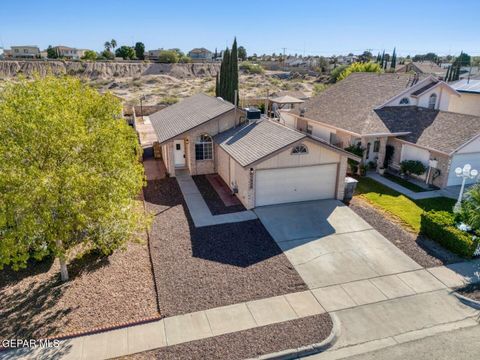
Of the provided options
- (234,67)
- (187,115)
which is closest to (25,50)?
(234,67)

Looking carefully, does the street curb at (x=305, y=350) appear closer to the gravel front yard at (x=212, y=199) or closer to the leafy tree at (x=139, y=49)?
the gravel front yard at (x=212, y=199)

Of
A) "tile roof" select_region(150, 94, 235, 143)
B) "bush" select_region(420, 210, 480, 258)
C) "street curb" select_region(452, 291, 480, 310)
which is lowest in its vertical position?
"street curb" select_region(452, 291, 480, 310)

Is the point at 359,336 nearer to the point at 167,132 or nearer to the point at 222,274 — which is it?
the point at 222,274

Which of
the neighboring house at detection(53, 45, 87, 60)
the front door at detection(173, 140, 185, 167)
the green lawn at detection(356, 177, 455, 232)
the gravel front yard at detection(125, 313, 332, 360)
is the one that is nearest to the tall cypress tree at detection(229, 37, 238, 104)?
the front door at detection(173, 140, 185, 167)

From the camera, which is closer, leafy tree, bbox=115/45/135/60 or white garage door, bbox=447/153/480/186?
white garage door, bbox=447/153/480/186

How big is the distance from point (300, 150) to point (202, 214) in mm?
5967

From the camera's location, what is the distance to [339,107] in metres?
28.1

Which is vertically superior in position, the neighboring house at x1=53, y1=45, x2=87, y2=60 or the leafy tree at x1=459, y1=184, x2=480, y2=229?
the neighboring house at x1=53, y1=45, x2=87, y2=60

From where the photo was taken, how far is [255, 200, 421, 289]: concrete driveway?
12.5 metres

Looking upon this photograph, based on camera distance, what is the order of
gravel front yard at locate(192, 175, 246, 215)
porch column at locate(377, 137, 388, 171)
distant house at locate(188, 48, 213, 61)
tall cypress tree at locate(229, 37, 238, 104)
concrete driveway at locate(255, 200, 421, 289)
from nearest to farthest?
concrete driveway at locate(255, 200, 421, 289), gravel front yard at locate(192, 175, 246, 215), porch column at locate(377, 137, 388, 171), tall cypress tree at locate(229, 37, 238, 104), distant house at locate(188, 48, 213, 61)

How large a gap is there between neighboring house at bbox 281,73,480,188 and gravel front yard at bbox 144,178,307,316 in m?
12.6

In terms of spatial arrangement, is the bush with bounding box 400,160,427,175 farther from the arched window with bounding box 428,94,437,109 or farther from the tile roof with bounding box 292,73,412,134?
the arched window with bounding box 428,94,437,109

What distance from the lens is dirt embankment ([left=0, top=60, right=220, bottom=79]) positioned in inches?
3588

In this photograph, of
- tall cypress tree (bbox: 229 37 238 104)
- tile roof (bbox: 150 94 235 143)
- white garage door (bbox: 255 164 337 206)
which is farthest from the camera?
tall cypress tree (bbox: 229 37 238 104)
